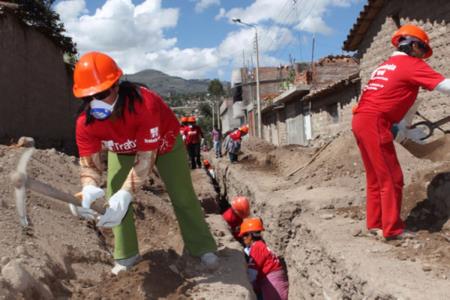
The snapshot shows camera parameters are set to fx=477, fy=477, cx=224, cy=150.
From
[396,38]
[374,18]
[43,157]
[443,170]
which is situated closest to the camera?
[396,38]

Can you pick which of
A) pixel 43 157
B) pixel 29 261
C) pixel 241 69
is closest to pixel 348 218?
Result: pixel 29 261

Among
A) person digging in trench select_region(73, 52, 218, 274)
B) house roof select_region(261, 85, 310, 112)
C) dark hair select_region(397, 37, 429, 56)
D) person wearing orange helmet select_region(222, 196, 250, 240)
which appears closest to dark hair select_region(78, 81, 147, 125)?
person digging in trench select_region(73, 52, 218, 274)

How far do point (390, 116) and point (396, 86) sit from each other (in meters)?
0.24

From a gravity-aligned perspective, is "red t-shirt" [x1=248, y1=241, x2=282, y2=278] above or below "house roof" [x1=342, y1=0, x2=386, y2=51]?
below

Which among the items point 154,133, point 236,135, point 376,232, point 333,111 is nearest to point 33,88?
point 236,135

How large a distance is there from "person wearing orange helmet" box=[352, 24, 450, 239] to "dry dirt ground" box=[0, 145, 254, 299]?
1.22 meters

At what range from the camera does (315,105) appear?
17.3 meters

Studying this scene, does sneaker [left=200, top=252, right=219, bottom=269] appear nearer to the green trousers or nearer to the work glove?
the green trousers

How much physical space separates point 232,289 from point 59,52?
442 inches

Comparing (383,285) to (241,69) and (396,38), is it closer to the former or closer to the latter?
(396,38)

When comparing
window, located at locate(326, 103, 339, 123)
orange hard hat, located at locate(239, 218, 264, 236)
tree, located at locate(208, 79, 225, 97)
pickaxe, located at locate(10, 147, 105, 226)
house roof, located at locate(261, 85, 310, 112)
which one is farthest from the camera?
tree, located at locate(208, 79, 225, 97)

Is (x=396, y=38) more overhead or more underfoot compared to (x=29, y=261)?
more overhead

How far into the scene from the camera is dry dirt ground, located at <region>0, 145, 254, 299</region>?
2.84 meters

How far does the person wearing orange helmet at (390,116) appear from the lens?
3.58 meters
